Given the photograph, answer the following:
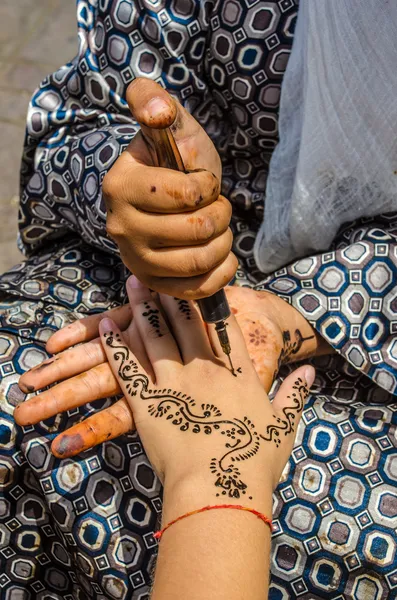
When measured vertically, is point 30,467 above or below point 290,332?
below

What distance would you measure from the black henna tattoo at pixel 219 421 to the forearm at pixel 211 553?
0.04 meters

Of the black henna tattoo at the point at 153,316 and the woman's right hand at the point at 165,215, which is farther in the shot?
the black henna tattoo at the point at 153,316

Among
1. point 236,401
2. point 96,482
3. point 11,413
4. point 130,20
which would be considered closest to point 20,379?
point 11,413

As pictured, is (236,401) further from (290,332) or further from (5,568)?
(5,568)

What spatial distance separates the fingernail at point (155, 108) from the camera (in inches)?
32.6

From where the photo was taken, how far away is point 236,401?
1064 mm

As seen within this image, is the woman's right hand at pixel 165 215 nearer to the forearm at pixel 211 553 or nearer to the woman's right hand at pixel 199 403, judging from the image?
the woman's right hand at pixel 199 403

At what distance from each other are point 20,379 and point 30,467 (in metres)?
0.16

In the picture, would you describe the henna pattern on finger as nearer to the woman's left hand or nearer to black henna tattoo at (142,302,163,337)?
the woman's left hand

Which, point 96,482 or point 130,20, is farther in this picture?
point 130,20

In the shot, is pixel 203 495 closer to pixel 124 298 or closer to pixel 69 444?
pixel 69 444

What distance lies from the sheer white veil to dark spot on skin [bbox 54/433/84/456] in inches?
24.2

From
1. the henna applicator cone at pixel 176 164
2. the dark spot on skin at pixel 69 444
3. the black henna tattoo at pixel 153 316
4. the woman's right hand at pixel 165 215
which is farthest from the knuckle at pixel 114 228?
the dark spot on skin at pixel 69 444

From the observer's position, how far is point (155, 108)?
830 millimetres
